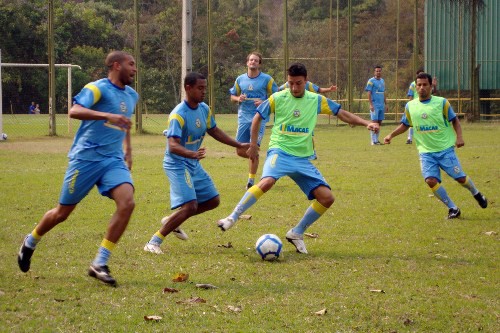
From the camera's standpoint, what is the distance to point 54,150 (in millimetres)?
21469

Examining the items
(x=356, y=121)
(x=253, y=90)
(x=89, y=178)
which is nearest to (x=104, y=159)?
(x=89, y=178)

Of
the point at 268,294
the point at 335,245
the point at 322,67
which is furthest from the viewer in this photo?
the point at 322,67

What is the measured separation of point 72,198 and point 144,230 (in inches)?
100

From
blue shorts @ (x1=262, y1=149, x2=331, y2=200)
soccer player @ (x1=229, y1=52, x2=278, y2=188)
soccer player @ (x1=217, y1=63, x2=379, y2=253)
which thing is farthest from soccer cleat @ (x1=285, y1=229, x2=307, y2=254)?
soccer player @ (x1=229, y1=52, x2=278, y2=188)

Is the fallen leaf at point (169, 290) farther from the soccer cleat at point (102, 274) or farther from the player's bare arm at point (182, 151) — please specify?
the player's bare arm at point (182, 151)

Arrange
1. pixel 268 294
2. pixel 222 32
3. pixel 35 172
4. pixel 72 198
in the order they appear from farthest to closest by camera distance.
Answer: pixel 222 32, pixel 35 172, pixel 72 198, pixel 268 294

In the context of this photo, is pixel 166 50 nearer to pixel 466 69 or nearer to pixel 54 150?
pixel 466 69

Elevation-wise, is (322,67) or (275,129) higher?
(322,67)

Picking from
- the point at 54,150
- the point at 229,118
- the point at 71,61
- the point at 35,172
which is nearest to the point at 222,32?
the point at 229,118

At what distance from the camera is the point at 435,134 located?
11172 millimetres

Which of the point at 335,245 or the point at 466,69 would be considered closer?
the point at 335,245

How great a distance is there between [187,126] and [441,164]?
4252mm

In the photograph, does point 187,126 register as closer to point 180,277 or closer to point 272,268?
point 272,268

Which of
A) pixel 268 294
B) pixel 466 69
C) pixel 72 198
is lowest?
pixel 268 294
